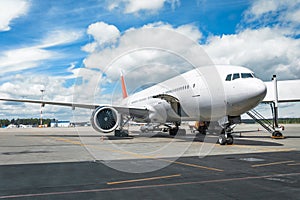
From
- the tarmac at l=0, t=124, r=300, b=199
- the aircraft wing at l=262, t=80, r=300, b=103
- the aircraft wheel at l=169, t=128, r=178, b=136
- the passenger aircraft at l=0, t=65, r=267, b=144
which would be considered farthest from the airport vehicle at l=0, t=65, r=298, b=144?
the aircraft wing at l=262, t=80, r=300, b=103

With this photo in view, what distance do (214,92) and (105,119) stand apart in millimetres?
8532

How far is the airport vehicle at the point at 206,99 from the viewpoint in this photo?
14.2 meters

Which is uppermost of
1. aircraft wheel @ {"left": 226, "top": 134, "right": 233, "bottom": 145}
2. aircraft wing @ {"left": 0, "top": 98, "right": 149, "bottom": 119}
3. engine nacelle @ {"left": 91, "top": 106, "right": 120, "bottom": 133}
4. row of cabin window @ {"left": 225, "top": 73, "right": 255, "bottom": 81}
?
row of cabin window @ {"left": 225, "top": 73, "right": 255, "bottom": 81}

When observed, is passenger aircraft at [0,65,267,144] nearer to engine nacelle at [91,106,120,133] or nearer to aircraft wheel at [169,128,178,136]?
engine nacelle at [91,106,120,133]

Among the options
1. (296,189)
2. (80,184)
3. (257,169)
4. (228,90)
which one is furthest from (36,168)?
(228,90)

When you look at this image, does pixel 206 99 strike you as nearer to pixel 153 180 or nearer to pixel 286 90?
pixel 153 180

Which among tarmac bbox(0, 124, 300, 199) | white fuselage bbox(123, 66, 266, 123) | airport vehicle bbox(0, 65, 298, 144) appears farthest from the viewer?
airport vehicle bbox(0, 65, 298, 144)

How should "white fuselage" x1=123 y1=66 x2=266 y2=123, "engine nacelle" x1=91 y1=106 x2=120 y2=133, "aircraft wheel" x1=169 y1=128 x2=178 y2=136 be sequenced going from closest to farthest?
"white fuselage" x1=123 y1=66 x2=266 y2=123 → "engine nacelle" x1=91 y1=106 x2=120 y2=133 → "aircraft wheel" x1=169 y1=128 x2=178 y2=136

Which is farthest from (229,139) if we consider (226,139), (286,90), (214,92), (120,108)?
(286,90)

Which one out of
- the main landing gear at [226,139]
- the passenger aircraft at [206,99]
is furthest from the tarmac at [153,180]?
the main landing gear at [226,139]

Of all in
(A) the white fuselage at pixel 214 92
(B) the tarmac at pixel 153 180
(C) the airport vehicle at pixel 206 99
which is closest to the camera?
(B) the tarmac at pixel 153 180

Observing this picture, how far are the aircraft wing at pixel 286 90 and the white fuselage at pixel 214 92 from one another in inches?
393

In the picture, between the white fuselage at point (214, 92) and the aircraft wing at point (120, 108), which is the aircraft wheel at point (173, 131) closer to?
the aircraft wing at point (120, 108)

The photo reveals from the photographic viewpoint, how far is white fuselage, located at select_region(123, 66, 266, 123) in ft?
46.0
